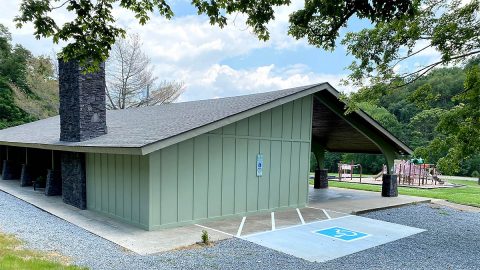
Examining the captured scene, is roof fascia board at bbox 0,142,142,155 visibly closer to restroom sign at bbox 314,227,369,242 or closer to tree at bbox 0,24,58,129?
restroom sign at bbox 314,227,369,242

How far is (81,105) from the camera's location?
32.4 ft

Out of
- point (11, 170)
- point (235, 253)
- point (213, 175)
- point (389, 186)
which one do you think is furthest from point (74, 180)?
point (389, 186)

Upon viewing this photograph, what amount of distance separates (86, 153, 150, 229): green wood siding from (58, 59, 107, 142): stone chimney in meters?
0.76

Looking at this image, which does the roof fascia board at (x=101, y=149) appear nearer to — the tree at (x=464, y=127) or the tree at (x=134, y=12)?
the tree at (x=134, y=12)

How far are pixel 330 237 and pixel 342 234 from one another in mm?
457

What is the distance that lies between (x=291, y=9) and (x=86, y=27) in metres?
3.12

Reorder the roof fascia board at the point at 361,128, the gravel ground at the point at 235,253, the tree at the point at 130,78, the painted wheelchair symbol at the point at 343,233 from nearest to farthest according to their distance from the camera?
Result: the gravel ground at the point at 235,253 → the painted wheelchair symbol at the point at 343,233 → the roof fascia board at the point at 361,128 → the tree at the point at 130,78

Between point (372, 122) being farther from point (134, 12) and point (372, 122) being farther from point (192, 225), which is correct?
point (134, 12)

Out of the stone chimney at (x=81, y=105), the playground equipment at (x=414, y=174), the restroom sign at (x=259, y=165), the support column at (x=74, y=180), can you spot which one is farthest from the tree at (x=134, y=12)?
the playground equipment at (x=414, y=174)

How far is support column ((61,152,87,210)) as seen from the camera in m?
9.60

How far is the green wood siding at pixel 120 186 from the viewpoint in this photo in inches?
298

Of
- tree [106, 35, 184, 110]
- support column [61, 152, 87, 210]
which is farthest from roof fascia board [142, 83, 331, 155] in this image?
tree [106, 35, 184, 110]

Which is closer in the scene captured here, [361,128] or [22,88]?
[361,128]

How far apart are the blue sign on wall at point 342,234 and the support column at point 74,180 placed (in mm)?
6284
